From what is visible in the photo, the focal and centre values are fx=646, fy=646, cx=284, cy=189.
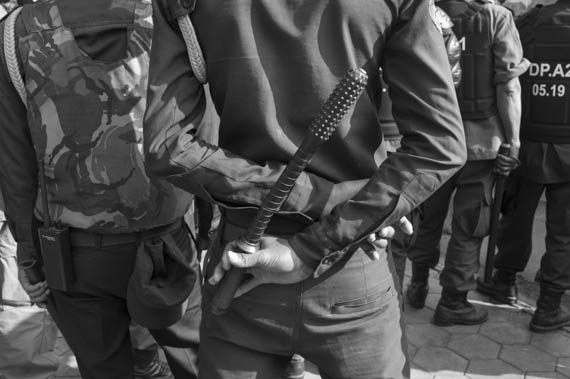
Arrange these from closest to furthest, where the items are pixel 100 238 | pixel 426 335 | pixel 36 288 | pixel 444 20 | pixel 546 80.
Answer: pixel 100 238 → pixel 36 288 → pixel 444 20 → pixel 546 80 → pixel 426 335

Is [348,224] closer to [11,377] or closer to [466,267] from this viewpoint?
[11,377]

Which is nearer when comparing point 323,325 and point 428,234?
point 323,325

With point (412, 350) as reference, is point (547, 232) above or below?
above

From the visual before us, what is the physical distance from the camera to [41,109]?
2115 millimetres

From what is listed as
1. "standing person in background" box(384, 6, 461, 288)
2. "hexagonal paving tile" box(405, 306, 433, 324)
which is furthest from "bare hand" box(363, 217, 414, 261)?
"hexagonal paving tile" box(405, 306, 433, 324)

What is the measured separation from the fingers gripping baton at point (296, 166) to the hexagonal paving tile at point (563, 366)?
2.46m

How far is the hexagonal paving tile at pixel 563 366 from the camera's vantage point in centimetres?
338

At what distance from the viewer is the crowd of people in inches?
60.1

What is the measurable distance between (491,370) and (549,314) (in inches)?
24.7

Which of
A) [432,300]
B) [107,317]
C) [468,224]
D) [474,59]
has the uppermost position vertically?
[474,59]

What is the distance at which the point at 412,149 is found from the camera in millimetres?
1538

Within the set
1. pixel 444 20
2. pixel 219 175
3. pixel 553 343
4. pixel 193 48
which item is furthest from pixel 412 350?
pixel 193 48

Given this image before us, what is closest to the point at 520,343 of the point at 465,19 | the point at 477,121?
the point at 477,121

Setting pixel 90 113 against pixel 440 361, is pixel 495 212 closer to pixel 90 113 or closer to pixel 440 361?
pixel 440 361
